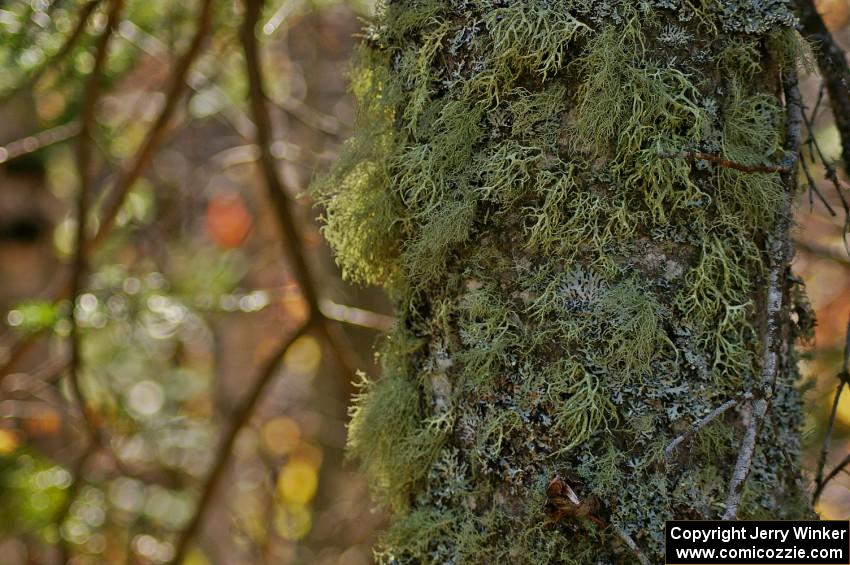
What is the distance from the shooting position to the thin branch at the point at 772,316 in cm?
86

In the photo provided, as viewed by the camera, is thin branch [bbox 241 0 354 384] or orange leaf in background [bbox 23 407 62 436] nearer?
thin branch [bbox 241 0 354 384]

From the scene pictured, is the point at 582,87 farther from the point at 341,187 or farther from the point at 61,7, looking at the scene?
the point at 61,7

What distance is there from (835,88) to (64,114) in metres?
2.05

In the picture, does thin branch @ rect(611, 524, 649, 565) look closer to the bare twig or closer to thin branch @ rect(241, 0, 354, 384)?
thin branch @ rect(241, 0, 354, 384)

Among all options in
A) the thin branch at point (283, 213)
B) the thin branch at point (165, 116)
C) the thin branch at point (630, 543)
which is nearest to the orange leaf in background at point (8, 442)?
the thin branch at point (165, 116)

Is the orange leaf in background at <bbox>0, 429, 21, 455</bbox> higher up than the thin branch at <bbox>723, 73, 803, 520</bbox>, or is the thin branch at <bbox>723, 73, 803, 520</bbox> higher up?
the thin branch at <bbox>723, 73, 803, 520</bbox>

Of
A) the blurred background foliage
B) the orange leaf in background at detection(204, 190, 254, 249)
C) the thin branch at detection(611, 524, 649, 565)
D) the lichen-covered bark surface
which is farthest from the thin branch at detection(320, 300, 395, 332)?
the orange leaf in background at detection(204, 190, 254, 249)

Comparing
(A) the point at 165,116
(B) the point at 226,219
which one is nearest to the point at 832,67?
(A) the point at 165,116

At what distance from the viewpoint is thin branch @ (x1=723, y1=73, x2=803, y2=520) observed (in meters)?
0.86

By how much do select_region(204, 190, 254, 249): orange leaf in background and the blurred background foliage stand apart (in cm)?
22

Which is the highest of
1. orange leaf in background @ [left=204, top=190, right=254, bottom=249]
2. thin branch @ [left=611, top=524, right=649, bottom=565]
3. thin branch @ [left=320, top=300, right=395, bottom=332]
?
thin branch @ [left=611, top=524, right=649, bottom=565]

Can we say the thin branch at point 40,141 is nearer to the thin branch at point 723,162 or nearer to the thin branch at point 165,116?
the thin branch at point 165,116

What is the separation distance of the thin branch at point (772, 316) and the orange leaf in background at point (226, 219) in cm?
445

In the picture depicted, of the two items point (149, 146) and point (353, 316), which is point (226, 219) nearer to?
point (353, 316)
